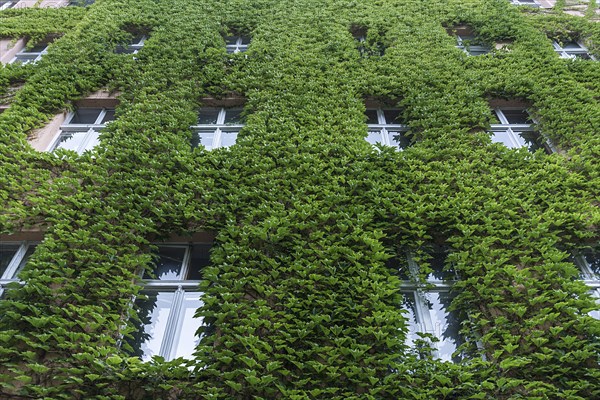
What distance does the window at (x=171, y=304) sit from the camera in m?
5.42

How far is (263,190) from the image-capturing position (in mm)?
6719

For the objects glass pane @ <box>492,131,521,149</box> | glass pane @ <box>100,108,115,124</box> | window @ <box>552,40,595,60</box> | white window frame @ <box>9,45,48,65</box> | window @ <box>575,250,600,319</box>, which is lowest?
window @ <box>575,250,600,319</box>

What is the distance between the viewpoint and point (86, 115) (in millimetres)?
9258

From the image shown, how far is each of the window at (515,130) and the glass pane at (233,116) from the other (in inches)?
216

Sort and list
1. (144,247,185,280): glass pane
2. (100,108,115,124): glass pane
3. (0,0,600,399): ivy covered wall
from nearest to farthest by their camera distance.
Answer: (0,0,600,399): ivy covered wall
(144,247,185,280): glass pane
(100,108,115,124): glass pane

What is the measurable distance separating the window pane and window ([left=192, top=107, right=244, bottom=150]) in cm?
250

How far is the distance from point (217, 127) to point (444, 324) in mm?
6042

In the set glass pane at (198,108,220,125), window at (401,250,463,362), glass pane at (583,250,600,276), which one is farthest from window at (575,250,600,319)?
glass pane at (198,108,220,125)

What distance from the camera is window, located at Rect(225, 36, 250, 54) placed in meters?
11.2

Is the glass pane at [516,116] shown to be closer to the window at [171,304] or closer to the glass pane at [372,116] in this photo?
the glass pane at [372,116]

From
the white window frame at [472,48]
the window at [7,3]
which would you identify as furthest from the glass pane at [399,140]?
the window at [7,3]

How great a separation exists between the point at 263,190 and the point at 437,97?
465cm

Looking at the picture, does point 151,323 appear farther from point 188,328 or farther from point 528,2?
point 528,2

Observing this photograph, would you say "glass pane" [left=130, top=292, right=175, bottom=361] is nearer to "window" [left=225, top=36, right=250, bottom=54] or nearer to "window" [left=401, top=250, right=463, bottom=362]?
"window" [left=401, top=250, right=463, bottom=362]
